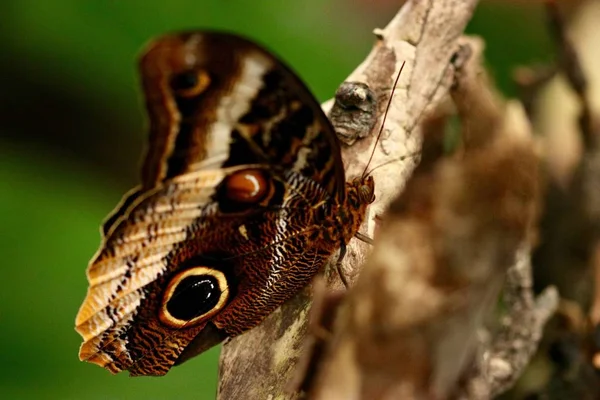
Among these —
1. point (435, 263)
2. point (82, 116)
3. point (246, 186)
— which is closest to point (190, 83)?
point (246, 186)

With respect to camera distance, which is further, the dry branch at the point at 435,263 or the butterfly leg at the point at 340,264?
the butterfly leg at the point at 340,264

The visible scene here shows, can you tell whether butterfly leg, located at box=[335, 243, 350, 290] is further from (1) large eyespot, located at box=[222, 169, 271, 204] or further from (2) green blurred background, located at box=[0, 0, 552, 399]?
(2) green blurred background, located at box=[0, 0, 552, 399]

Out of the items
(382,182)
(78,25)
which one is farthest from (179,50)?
(78,25)

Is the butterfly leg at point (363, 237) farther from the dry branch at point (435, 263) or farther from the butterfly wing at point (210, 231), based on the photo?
the dry branch at point (435, 263)

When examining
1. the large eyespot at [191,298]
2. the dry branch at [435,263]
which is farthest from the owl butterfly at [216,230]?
the dry branch at [435,263]

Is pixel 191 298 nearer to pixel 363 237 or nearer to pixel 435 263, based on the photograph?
pixel 363 237

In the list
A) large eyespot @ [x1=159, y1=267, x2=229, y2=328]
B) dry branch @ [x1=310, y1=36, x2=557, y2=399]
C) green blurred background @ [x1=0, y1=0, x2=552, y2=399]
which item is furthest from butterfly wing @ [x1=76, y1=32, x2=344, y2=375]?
green blurred background @ [x1=0, y1=0, x2=552, y2=399]
